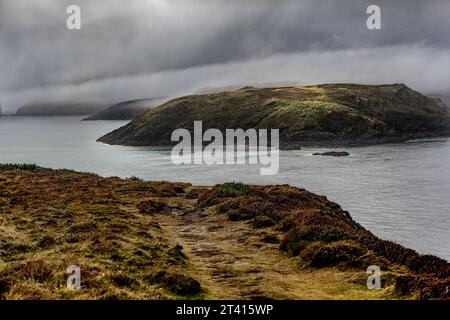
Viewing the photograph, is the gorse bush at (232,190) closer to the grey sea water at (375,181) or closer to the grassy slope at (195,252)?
the grassy slope at (195,252)

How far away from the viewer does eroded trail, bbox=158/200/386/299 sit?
566 inches

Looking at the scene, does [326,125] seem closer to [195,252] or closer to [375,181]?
[375,181]

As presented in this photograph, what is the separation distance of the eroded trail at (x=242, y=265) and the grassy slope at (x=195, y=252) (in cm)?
4

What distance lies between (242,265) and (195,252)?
3389 millimetres

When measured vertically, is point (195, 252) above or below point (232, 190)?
below

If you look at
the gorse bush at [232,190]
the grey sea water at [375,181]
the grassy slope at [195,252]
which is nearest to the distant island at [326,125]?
the grey sea water at [375,181]

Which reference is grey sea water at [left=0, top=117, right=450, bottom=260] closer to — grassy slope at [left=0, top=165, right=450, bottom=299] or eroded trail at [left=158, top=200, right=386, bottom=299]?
grassy slope at [left=0, top=165, right=450, bottom=299]

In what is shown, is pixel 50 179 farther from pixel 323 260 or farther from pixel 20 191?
pixel 323 260

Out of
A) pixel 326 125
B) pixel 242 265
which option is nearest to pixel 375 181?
pixel 242 265

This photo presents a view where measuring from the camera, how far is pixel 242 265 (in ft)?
58.6

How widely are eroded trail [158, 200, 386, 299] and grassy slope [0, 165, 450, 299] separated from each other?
41mm
